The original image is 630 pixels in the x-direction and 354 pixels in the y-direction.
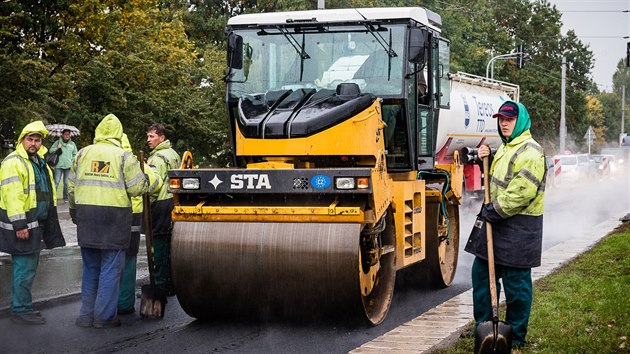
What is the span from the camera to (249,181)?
8.31m

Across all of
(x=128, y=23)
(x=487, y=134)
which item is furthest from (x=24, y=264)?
(x=128, y=23)

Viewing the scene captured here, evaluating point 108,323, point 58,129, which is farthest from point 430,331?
point 58,129

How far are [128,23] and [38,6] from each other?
7075mm

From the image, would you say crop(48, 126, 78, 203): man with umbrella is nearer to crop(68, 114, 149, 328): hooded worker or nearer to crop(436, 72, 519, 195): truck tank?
crop(436, 72, 519, 195): truck tank

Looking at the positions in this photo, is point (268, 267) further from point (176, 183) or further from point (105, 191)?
point (105, 191)

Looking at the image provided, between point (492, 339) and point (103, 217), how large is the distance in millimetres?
3791

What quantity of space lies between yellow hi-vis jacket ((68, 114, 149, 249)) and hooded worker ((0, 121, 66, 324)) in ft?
1.39

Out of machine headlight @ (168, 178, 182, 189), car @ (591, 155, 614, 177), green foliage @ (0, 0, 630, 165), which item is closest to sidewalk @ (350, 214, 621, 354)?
machine headlight @ (168, 178, 182, 189)

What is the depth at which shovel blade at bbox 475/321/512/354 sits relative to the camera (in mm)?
6723

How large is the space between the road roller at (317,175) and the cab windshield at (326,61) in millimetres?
13

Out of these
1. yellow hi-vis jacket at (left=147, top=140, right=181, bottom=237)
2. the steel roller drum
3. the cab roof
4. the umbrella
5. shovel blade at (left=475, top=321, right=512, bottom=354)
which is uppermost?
the cab roof

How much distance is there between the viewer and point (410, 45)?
9.35 m

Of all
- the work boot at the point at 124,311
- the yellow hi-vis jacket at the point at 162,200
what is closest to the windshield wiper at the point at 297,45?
the yellow hi-vis jacket at the point at 162,200

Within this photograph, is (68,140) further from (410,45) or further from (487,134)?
(410,45)
